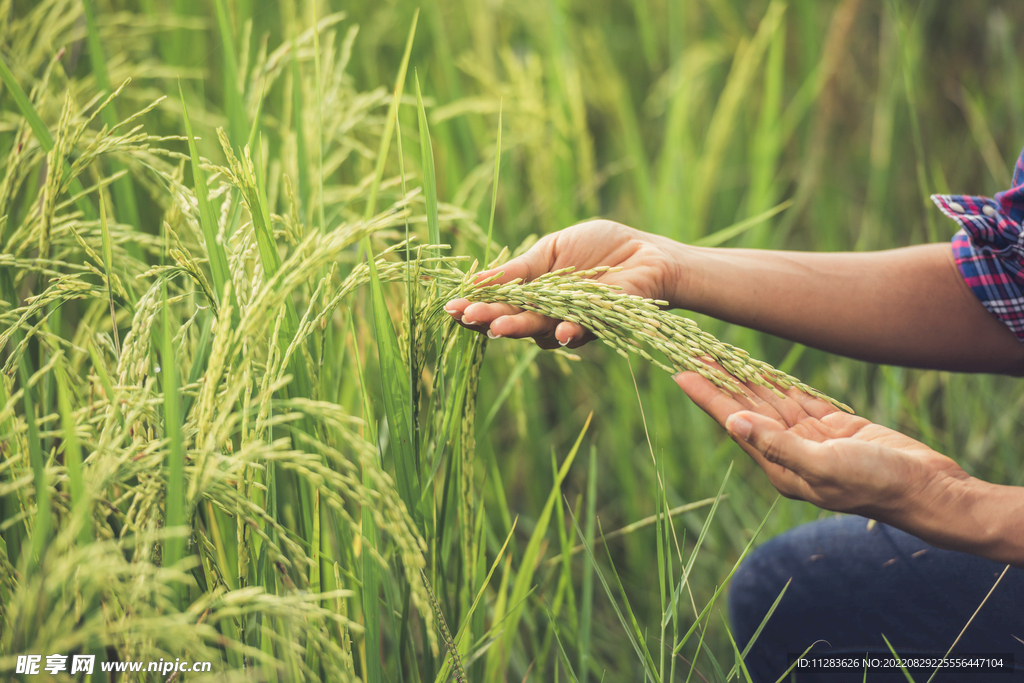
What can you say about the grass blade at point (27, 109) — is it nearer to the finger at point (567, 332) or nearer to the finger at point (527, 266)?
the finger at point (527, 266)

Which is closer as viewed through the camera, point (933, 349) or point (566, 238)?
point (566, 238)

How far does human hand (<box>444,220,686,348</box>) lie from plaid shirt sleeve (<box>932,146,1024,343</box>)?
0.52 m

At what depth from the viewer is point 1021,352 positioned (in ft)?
3.76

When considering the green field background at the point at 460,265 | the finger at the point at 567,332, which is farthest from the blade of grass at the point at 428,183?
the finger at the point at 567,332

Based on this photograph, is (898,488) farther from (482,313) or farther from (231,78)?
(231,78)

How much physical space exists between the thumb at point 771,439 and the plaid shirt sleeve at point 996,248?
57cm

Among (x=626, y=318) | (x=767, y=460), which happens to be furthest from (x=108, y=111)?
(x=767, y=460)

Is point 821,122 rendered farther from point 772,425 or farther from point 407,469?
point 407,469

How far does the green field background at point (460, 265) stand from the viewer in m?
0.76

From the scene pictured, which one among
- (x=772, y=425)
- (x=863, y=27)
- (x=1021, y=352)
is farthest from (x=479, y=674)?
(x=863, y=27)

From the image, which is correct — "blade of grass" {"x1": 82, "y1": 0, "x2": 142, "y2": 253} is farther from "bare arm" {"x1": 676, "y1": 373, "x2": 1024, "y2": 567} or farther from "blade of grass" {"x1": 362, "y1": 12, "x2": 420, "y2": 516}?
"bare arm" {"x1": 676, "y1": 373, "x2": 1024, "y2": 567}

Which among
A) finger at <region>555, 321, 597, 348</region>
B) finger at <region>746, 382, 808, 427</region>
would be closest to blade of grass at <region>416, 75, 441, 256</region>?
finger at <region>555, 321, 597, 348</region>

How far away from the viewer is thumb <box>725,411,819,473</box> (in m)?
0.83

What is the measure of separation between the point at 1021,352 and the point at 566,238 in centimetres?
91
